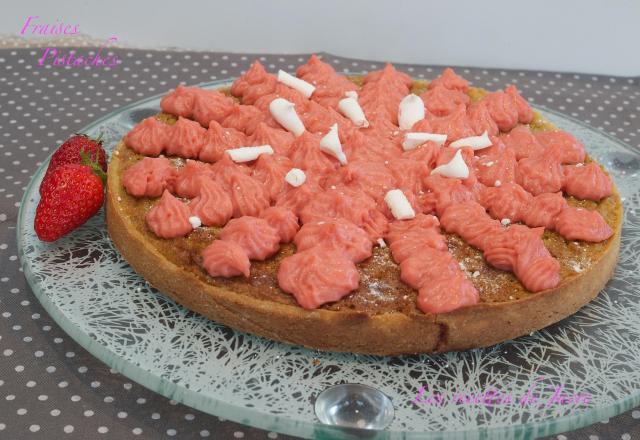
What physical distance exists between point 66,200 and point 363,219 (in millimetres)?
1030

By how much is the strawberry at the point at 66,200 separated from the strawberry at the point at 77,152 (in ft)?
0.34

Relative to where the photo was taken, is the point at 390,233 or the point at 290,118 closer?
the point at 390,233

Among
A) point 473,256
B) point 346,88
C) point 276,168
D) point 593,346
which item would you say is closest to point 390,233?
point 473,256

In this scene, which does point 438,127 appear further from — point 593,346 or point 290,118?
point 593,346

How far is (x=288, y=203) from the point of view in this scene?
104 inches

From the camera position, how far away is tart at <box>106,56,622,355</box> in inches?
92.1

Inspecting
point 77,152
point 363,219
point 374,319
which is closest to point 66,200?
point 77,152

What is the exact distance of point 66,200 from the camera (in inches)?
108

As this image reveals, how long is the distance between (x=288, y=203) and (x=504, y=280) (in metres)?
0.74

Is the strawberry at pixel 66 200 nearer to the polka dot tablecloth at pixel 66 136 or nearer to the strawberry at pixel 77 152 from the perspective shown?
the strawberry at pixel 77 152

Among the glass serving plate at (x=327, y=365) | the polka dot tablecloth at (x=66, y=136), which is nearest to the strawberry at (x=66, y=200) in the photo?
the glass serving plate at (x=327, y=365)

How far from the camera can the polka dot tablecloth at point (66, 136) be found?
240 centimetres

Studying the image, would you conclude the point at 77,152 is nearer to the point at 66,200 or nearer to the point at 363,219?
the point at 66,200

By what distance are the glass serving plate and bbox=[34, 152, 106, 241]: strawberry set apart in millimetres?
83
